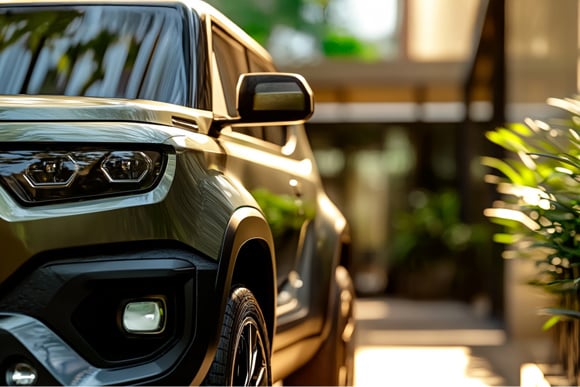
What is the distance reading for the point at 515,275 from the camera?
420 inches

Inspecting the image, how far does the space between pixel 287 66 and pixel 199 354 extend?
54.9ft

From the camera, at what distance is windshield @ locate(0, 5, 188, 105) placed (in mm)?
4512

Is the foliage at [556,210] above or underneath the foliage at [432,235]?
underneath

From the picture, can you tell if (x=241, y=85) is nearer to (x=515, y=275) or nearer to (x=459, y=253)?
(x=515, y=275)

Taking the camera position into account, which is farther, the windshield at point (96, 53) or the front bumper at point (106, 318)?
the windshield at point (96, 53)

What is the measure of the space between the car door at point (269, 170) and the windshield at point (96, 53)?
0.28 m

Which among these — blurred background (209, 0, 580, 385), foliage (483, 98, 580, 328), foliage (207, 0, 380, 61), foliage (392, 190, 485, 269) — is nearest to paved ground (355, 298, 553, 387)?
blurred background (209, 0, 580, 385)

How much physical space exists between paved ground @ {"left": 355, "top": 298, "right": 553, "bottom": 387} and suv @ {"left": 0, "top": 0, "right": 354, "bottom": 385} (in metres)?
1.77

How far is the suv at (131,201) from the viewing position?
11.6 ft

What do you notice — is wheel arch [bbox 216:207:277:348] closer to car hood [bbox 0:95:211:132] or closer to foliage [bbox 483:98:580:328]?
car hood [bbox 0:95:211:132]

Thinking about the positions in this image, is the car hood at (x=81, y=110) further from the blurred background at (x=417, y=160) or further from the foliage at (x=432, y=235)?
the foliage at (x=432, y=235)

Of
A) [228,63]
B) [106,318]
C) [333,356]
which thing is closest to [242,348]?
[106,318]

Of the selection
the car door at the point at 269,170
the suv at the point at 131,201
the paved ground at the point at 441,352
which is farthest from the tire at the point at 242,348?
the paved ground at the point at 441,352

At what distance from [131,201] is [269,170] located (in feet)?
5.28
